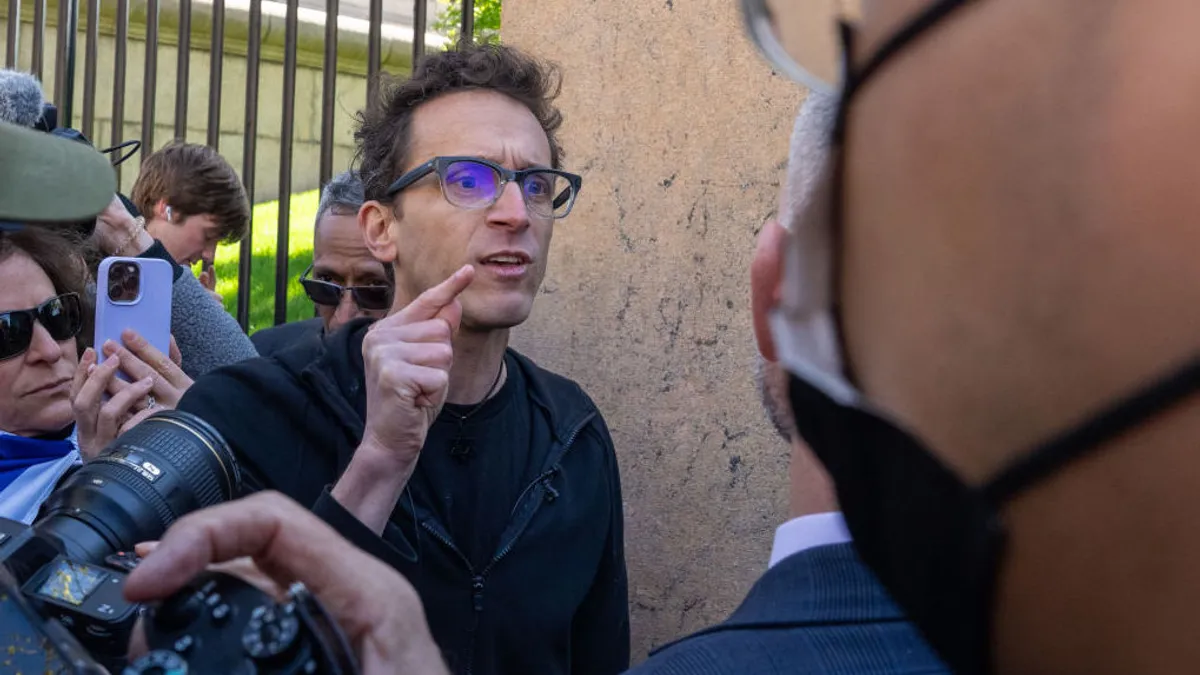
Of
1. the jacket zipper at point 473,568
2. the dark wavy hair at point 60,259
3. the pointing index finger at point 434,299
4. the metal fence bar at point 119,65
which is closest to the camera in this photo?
the pointing index finger at point 434,299

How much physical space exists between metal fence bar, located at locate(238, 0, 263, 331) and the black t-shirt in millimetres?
2077

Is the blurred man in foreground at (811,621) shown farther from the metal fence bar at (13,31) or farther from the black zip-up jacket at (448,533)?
the metal fence bar at (13,31)

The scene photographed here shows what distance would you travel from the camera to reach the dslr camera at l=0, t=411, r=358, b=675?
944mm

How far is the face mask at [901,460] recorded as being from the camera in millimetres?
628

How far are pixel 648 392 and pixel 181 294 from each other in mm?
1292

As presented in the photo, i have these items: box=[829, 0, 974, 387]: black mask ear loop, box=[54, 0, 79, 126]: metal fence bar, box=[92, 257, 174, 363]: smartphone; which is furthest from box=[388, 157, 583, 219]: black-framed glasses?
box=[54, 0, 79, 126]: metal fence bar

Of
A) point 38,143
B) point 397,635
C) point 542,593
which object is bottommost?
point 542,593

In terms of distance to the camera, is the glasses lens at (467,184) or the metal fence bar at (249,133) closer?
the glasses lens at (467,184)

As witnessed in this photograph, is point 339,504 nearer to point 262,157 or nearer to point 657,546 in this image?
point 657,546

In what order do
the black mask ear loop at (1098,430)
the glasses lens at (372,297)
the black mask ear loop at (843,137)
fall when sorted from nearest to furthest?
the black mask ear loop at (1098,430)
the black mask ear loop at (843,137)
the glasses lens at (372,297)

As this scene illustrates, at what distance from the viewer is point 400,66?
5.18 meters

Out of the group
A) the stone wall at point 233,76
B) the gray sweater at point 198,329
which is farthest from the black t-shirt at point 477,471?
the stone wall at point 233,76

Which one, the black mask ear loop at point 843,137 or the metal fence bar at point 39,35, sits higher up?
the black mask ear loop at point 843,137

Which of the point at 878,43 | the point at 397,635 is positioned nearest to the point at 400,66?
the point at 397,635
